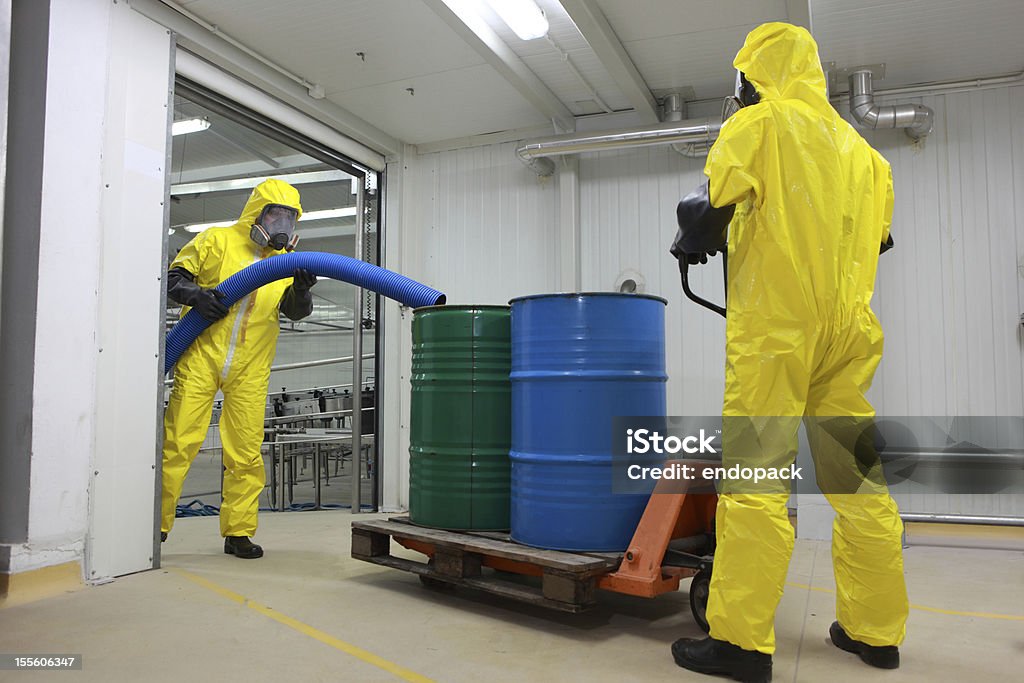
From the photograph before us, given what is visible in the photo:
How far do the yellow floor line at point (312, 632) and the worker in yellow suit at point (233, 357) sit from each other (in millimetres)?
474

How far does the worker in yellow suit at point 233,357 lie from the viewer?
372 cm

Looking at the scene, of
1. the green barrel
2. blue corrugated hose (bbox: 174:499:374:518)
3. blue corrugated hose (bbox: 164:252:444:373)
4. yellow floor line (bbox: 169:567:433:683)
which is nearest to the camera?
yellow floor line (bbox: 169:567:433:683)

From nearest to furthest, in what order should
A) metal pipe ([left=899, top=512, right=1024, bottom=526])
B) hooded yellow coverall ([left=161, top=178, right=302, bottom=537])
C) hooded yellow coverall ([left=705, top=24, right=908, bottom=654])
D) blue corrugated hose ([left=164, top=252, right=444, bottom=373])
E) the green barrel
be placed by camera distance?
hooded yellow coverall ([left=705, top=24, right=908, bottom=654]) → the green barrel → blue corrugated hose ([left=164, top=252, right=444, bottom=373]) → hooded yellow coverall ([left=161, top=178, right=302, bottom=537]) → metal pipe ([left=899, top=512, right=1024, bottom=526])

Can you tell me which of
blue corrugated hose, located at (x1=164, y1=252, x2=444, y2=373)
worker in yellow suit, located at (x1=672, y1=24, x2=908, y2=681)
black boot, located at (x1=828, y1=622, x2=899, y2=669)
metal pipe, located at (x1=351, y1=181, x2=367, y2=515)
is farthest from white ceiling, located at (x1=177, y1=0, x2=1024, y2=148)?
black boot, located at (x1=828, y1=622, x2=899, y2=669)

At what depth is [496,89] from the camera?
4855 mm

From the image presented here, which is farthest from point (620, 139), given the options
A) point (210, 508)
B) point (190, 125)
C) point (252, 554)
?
point (210, 508)

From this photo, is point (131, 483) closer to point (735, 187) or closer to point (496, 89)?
point (735, 187)

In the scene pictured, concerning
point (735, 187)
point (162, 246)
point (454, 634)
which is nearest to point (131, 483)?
point (162, 246)

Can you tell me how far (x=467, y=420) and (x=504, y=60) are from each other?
93.0 inches

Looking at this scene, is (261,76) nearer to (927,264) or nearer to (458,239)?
(458,239)

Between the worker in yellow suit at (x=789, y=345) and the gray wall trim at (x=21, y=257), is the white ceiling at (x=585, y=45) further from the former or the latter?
the worker in yellow suit at (x=789, y=345)

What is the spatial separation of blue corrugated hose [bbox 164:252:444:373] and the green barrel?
264mm

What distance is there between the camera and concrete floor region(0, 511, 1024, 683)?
224 centimetres

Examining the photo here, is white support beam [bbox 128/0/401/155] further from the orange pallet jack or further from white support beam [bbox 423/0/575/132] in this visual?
the orange pallet jack
